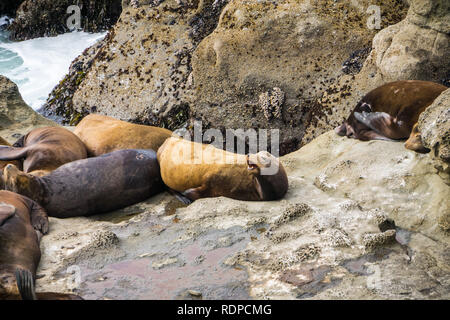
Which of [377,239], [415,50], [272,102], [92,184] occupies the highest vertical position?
[415,50]

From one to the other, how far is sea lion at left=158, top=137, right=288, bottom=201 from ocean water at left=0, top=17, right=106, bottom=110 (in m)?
6.47

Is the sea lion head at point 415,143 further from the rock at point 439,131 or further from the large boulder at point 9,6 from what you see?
the large boulder at point 9,6

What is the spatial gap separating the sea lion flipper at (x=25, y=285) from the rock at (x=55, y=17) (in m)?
11.3

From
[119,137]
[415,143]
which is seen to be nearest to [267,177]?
[415,143]

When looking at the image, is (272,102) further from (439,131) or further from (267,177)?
(439,131)

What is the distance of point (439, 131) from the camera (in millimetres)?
3869

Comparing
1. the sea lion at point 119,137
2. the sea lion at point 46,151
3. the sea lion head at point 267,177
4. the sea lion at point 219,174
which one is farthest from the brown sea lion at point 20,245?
the sea lion head at point 267,177

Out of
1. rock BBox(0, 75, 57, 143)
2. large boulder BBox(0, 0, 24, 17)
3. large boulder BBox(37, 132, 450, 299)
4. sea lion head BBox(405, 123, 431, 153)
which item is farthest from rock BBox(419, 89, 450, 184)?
large boulder BBox(0, 0, 24, 17)

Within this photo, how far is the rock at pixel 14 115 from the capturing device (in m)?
7.65

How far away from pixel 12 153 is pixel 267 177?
110 inches

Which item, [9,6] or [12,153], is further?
[9,6]

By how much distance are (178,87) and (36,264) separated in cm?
473

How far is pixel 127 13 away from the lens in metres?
9.35
